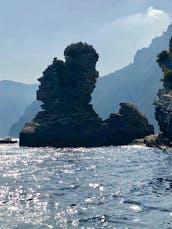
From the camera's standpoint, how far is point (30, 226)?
32.9 m

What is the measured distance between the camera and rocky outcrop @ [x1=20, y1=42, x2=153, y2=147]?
157 m

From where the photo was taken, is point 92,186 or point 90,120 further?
→ point 90,120

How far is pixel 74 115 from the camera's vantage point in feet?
529

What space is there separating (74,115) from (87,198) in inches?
4623

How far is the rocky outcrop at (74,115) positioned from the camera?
6166 inches

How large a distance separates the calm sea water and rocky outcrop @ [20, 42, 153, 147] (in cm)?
8192

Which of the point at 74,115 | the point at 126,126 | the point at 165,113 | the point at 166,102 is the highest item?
the point at 166,102

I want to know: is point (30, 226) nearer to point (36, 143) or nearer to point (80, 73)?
point (36, 143)

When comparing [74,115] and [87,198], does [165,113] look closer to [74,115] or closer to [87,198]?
[74,115]

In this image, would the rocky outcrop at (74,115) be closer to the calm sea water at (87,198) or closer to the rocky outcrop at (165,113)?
the rocky outcrop at (165,113)

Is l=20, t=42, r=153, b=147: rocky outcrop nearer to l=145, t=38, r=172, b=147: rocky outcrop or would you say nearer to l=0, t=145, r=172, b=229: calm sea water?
l=145, t=38, r=172, b=147: rocky outcrop

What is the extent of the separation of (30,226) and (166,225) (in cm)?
997

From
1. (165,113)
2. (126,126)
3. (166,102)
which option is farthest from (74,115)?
(165,113)

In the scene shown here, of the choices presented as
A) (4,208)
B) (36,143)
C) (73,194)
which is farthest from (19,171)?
(36,143)
